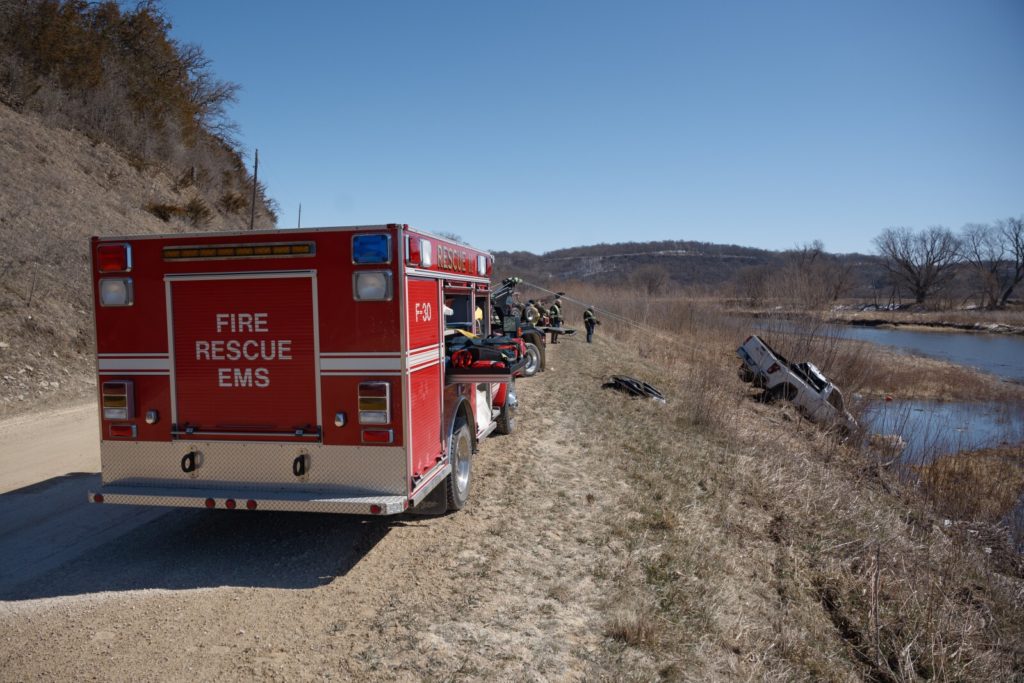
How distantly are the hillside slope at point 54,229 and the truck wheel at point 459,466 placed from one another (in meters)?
8.37

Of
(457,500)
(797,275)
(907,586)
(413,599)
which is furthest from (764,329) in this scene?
(413,599)

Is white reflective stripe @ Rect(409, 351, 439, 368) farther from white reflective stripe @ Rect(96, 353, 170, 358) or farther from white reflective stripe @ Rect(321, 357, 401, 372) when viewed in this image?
white reflective stripe @ Rect(96, 353, 170, 358)

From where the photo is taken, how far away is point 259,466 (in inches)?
202

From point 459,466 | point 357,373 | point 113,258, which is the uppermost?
point 113,258

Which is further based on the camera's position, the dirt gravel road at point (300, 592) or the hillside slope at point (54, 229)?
the hillside slope at point (54, 229)

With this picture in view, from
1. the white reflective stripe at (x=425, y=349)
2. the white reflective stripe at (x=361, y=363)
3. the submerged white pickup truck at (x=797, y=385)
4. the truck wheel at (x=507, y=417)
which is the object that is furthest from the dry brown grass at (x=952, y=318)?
the white reflective stripe at (x=361, y=363)

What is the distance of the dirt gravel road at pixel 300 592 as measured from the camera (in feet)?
13.0

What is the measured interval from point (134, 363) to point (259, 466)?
1.28m

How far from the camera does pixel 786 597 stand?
21.8 ft

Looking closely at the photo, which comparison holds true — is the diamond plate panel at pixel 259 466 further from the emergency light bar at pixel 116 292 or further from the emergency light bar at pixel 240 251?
the emergency light bar at pixel 240 251

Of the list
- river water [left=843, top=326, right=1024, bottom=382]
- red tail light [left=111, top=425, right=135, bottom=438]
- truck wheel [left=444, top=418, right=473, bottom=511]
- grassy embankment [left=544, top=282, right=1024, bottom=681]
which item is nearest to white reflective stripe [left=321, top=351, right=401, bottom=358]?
truck wheel [left=444, top=418, right=473, bottom=511]

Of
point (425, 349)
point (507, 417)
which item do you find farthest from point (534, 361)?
point (425, 349)

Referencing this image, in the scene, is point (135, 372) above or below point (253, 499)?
above

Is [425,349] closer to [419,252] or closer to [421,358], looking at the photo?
[421,358]
